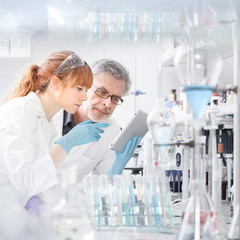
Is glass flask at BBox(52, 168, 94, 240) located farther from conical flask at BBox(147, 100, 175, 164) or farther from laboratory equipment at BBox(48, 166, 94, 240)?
conical flask at BBox(147, 100, 175, 164)

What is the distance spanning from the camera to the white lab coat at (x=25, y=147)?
1.80 meters

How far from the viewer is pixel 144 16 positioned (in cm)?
170

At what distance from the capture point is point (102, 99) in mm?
2555

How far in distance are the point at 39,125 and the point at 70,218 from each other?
119 cm

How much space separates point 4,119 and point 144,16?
825mm

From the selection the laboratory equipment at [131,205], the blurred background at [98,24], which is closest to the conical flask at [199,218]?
the laboratory equipment at [131,205]

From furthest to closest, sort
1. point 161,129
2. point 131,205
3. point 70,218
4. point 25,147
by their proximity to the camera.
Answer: point 25,147 < point 131,205 < point 161,129 < point 70,218

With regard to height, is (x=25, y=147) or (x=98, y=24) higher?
(x=98, y=24)

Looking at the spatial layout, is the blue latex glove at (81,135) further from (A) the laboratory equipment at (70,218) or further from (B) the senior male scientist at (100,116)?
(A) the laboratory equipment at (70,218)

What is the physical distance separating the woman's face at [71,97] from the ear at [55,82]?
34 millimetres

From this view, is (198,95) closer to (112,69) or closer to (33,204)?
(33,204)

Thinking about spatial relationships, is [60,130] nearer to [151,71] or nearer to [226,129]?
[151,71]

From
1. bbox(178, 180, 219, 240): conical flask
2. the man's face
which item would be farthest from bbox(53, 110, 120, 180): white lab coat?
bbox(178, 180, 219, 240): conical flask

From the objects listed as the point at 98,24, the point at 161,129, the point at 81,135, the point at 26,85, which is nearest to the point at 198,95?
the point at 161,129
